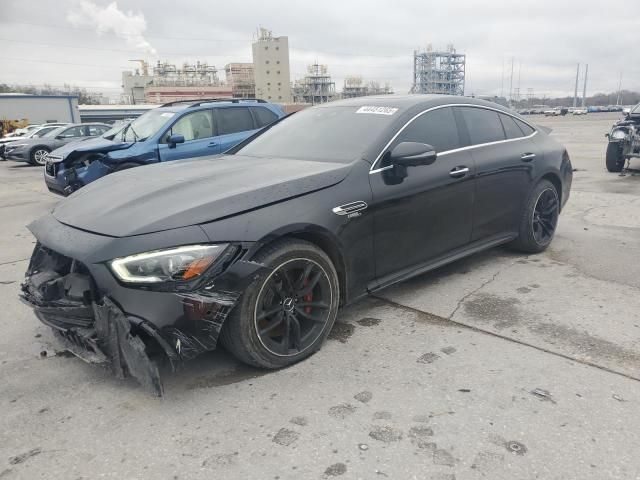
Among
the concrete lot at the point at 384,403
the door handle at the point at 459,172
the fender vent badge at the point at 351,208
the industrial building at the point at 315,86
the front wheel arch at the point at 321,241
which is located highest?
the industrial building at the point at 315,86

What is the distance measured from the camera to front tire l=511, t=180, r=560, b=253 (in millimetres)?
4684

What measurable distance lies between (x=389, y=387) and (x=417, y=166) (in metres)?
1.57

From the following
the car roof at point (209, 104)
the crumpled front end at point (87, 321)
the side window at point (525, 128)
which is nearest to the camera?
the crumpled front end at point (87, 321)

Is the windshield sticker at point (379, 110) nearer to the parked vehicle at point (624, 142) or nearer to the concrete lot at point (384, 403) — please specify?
the concrete lot at point (384, 403)

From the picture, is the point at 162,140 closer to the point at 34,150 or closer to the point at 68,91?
the point at 34,150

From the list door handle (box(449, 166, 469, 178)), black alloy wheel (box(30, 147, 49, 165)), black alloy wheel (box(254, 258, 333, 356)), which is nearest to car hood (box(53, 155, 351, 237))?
black alloy wheel (box(254, 258, 333, 356))

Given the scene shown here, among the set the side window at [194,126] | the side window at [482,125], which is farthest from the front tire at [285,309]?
the side window at [194,126]

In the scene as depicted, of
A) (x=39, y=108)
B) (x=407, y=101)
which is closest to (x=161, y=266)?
(x=407, y=101)

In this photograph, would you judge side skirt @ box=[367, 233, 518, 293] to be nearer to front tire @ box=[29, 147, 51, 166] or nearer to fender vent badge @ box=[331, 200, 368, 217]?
fender vent badge @ box=[331, 200, 368, 217]

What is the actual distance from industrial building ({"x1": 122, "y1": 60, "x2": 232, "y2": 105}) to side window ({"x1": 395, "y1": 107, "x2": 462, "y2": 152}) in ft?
289

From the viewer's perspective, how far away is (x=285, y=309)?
283 centimetres

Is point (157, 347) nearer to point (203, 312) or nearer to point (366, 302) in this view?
point (203, 312)

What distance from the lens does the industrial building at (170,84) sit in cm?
9231

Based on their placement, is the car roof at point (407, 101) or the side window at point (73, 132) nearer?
the car roof at point (407, 101)
